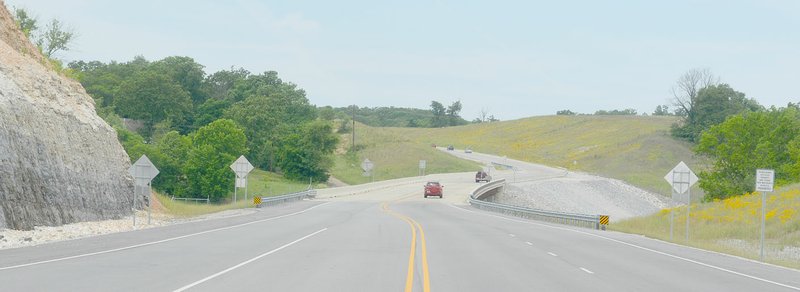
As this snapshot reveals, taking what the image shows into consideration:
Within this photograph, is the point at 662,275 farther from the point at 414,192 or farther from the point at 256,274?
the point at 414,192

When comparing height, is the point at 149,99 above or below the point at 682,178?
above

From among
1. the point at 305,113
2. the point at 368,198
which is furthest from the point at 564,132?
the point at 368,198

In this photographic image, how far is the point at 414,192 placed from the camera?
85000 mm

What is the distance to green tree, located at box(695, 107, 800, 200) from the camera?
84.1 metres

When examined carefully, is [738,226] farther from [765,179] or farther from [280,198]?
[280,198]

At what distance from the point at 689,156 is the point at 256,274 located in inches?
5283

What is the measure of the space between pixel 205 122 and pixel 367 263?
365ft

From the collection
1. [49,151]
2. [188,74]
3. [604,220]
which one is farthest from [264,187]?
[49,151]

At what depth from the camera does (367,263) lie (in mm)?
19234

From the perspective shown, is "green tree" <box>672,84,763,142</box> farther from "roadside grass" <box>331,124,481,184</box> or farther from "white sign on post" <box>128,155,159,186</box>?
"white sign on post" <box>128,155,159,186</box>

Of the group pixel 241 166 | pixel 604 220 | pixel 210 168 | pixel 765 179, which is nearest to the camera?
pixel 765 179

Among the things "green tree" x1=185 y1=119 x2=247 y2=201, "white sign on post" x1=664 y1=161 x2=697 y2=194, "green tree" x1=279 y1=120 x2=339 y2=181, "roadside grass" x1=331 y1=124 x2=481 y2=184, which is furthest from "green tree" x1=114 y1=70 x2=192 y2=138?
"white sign on post" x1=664 y1=161 x2=697 y2=194

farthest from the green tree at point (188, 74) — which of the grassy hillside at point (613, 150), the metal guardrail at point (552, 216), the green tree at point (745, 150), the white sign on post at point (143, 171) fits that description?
the white sign on post at point (143, 171)

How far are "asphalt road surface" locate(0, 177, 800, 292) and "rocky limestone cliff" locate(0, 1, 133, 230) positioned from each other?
348cm
